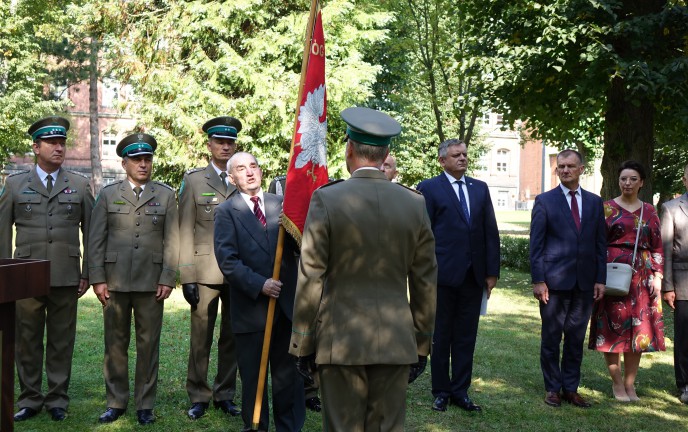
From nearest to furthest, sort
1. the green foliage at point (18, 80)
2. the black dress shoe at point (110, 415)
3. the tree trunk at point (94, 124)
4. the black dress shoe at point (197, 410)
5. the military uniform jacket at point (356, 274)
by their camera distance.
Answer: the military uniform jacket at point (356, 274)
the black dress shoe at point (110, 415)
the black dress shoe at point (197, 410)
the green foliage at point (18, 80)
the tree trunk at point (94, 124)

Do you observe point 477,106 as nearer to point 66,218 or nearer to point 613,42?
point 613,42

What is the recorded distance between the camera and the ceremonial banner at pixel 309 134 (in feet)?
19.3

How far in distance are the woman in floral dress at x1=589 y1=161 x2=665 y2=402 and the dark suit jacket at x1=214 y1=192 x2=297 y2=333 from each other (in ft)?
11.5

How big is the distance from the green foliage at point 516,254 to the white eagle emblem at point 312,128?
1730cm

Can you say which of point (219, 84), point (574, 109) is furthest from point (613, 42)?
point (219, 84)

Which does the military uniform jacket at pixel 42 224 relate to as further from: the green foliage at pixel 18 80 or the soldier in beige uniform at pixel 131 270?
the green foliage at pixel 18 80

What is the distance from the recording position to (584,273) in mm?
7457

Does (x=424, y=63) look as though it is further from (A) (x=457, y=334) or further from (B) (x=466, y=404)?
(B) (x=466, y=404)

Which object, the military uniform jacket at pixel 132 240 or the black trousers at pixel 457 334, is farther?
the black trousers at pixel 457 334

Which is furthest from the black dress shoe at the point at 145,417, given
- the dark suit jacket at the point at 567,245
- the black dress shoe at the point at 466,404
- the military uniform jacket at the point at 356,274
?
the dark suit jacket at the point at 567,245

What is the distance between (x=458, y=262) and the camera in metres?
7.27

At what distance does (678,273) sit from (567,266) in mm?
1401

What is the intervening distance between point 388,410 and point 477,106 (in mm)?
13157

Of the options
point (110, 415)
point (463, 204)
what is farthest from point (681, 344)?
point (110, 415)
